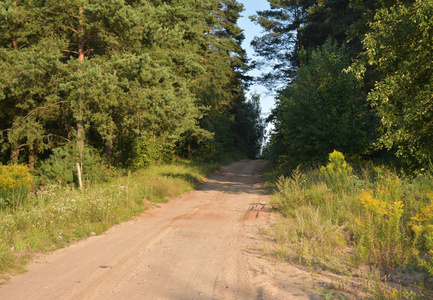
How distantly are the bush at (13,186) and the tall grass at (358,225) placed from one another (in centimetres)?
745

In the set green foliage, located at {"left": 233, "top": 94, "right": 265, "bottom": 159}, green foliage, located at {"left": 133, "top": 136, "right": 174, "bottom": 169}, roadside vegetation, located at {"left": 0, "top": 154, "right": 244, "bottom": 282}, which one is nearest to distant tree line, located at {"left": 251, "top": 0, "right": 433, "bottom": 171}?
roadside vegetation, located at {"left": 0, "top": 154, "right": 244, "bottom": 282}

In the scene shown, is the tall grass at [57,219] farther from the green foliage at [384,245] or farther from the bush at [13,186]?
the green foliage at [384,245]

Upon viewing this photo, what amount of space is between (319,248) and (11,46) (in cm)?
1677

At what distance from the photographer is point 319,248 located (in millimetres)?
6086

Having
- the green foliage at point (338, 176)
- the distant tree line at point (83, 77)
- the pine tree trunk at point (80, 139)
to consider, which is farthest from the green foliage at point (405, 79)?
the pine tree trunk at point (80, 139)

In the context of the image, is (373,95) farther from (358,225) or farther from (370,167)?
(358,225)

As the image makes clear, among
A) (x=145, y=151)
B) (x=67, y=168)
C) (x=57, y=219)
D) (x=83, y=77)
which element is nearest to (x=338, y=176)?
(x=57, y=219)

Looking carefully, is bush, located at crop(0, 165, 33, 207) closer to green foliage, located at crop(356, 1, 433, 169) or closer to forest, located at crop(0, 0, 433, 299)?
forest, located at crop(0, 0, 433, 299)

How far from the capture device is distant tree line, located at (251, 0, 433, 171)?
9.65 meters

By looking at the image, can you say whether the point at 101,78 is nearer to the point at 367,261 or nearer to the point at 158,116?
the point at 158,116

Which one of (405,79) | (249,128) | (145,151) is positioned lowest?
(145,151)

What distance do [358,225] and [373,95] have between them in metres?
4.58

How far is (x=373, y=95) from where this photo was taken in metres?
10.1

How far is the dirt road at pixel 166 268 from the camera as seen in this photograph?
4.65m
